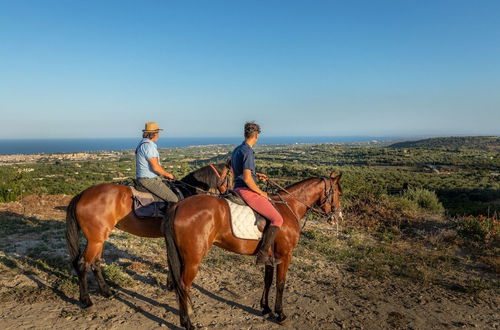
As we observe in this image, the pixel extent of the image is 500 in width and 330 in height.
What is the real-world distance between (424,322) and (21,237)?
9.47 m

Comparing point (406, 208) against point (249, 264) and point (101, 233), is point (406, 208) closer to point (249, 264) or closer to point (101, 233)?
point (249, 264)

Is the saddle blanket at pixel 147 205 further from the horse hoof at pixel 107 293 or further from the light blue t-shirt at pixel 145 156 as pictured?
the horse hoof at pixel 107 293

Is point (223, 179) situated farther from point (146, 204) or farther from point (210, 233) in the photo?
point (210, 233)

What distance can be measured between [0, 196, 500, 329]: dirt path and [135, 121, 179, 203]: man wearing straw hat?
1.83 meters

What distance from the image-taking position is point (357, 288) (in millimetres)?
6062

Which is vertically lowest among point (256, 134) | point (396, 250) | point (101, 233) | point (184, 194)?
point (396, 250)

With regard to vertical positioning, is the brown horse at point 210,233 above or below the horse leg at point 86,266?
above

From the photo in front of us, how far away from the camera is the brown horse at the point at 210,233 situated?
4227 mm

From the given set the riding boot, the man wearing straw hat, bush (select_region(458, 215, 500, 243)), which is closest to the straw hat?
the man wearing straw hat

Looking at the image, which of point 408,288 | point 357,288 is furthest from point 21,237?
point 408,288

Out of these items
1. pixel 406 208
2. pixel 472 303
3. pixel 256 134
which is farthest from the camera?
pixel 406 208

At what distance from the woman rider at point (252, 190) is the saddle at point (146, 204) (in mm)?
1633

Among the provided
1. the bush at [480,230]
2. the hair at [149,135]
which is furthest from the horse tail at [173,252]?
the bush at [480,230]

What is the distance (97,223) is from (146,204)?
815 mm
